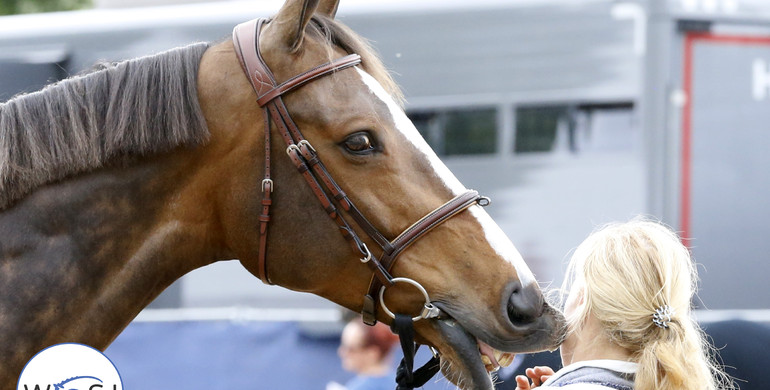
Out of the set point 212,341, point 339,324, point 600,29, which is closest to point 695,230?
point 600,29

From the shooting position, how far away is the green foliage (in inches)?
407

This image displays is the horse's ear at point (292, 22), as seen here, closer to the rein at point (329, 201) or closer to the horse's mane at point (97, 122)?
the rein at point (329, 201)

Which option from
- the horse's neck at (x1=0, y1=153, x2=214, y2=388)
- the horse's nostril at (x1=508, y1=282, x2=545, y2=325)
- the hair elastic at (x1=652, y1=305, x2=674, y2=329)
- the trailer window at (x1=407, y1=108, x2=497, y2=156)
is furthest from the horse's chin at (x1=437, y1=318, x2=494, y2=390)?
the trailer window at (x1=407, y1=108, x2=497, y2=156)

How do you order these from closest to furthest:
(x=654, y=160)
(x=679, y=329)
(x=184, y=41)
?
(x=679, y=329) < (x=654, y=160) < (x=184, y=41)

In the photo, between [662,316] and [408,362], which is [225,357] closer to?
[408,362]

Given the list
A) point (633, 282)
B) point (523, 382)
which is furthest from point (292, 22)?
point (523, 382)

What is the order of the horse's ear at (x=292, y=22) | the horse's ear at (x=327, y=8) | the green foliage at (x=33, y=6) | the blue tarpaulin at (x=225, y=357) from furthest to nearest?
1. the green foliage at (x=33, y=6)
2. the blue tarpaulin at (x=225, y=357)
3. the horse's ear at (x=327, y=8)
4. the horse's ear at (x=292, y=22)

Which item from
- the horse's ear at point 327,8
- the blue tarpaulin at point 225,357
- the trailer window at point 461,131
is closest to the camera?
the horse's ear at point 327,8

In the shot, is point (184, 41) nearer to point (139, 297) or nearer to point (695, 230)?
point (695, 230)

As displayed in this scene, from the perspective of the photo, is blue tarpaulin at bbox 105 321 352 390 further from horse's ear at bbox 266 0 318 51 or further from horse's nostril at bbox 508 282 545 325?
horse's ear at bbox 266 0 318 51

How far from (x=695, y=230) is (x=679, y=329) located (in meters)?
3.68

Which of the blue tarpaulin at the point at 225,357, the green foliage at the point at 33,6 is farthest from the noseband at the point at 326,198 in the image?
the green foliage at the point at 33,6

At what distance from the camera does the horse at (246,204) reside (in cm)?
196

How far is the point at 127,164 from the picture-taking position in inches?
79.2
